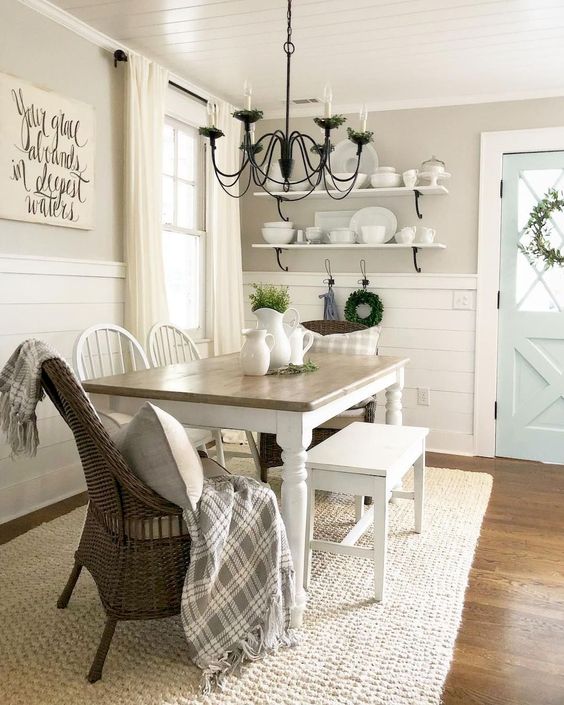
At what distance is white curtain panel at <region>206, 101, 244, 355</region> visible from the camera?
468cm

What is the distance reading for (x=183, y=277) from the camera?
4.66 m

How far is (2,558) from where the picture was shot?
8.96 feet

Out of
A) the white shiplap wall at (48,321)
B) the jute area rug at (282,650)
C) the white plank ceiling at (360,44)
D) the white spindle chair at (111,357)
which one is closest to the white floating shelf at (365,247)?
the white plank ceiling at (360,44)

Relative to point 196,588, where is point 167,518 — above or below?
above

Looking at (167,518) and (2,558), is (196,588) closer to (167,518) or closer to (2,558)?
(167,518)

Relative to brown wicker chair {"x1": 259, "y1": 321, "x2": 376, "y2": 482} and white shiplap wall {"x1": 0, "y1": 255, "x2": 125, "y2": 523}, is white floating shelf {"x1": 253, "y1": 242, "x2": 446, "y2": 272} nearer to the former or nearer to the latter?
brown wicker chair {"x1": 259, "y1": 321, "x2": 376, "y2": 482}

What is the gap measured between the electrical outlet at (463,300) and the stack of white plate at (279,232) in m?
1.20

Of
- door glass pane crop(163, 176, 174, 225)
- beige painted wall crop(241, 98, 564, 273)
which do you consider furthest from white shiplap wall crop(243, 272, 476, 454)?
door glass pane crop(163, 176, 174, 225)

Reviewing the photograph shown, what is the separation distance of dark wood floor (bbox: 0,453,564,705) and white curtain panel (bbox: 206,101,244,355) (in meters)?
1.66

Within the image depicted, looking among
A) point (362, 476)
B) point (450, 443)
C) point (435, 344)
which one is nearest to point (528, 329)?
point (435, 344)

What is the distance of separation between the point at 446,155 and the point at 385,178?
0.47 meters

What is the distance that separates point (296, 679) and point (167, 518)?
1.89 ft

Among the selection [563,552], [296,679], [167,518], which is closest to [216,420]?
[167,518]

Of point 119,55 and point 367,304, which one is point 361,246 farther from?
point 119,55
